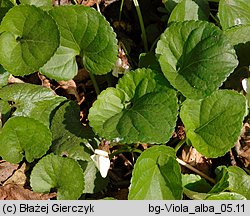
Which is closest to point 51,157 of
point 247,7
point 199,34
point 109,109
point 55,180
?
point 55,180

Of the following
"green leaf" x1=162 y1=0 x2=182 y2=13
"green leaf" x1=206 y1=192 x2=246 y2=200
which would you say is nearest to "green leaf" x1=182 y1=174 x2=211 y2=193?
"green leaf" x1=206 y1=192 x2=246 y2=200

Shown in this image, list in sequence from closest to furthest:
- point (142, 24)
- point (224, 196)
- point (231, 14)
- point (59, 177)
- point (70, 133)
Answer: point (224, 196) → point (59, 177) → point (70, 133) → point (231, 14) → point (142, 24)

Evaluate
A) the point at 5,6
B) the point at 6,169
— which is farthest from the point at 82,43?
the point at 6,169

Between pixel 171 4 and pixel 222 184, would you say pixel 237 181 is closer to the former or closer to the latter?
pixel 222 184

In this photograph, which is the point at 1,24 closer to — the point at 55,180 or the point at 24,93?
the point at 24,93

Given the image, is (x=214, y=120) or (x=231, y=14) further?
(x=231, y=14)

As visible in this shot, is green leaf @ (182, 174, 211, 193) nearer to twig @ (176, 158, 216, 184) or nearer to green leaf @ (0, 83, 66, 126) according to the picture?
twig @ (176, 158, 216, 184)
